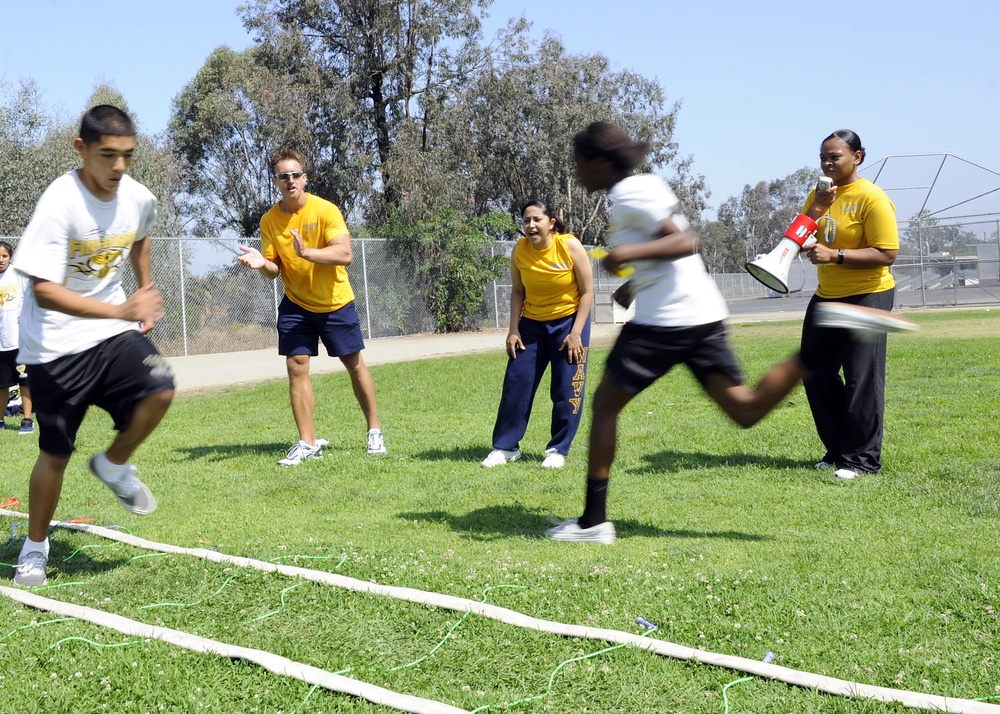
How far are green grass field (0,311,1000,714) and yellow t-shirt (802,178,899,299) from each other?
1.20 meters

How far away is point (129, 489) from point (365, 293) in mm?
18997

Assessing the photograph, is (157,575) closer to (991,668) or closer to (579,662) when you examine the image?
(579,662)

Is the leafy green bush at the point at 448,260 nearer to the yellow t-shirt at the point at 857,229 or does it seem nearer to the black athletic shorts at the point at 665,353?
the yellow t-shirt at the point at 857,229

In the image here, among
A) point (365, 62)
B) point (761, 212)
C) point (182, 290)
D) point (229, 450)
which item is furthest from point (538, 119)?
point (761, 212)

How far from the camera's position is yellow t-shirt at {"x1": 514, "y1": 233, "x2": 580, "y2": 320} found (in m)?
6.70

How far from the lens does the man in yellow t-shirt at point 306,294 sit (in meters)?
7.04

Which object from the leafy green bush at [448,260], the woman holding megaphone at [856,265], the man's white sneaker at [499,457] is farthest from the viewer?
the leafy green bush at [448,260]

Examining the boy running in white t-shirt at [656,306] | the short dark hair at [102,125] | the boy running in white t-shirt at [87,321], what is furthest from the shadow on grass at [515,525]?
the short dark hair at [102,125]

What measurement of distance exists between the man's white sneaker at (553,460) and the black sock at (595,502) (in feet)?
6.28

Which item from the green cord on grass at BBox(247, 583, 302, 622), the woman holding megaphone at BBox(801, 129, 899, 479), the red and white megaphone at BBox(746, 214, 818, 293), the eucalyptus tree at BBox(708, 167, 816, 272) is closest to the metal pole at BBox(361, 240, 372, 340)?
the woman holding megaphone at BBox(801, 129, 899, 479)

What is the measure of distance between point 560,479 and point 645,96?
34.3 metres

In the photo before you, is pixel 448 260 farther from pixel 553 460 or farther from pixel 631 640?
pixel 631 640

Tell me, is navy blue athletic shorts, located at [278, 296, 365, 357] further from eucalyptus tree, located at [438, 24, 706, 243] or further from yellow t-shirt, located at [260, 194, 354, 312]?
eucalyptus tree, located at [438, 24, 706, 243]

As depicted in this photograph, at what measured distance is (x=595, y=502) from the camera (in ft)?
15.1
